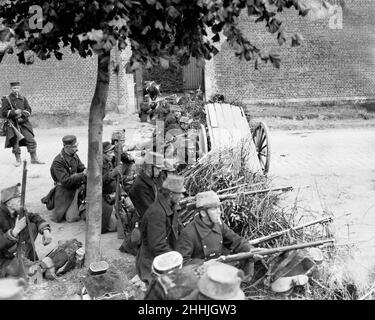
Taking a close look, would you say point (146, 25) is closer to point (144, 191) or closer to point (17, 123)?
Result: point (144, 191)

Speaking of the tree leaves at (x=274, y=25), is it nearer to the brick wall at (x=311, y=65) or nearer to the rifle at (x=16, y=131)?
the rifle at (x=16, y=131)

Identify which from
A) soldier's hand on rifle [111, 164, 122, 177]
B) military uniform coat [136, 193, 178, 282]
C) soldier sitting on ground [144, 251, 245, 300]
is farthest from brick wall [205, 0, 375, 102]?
soldier sitting on ground [144, 251, 245, 300]

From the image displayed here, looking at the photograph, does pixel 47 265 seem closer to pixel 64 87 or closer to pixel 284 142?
pixel 284 142

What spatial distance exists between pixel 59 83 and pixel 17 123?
5.99 m

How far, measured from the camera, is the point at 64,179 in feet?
23.7

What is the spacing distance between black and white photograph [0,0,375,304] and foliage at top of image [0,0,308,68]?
1 centimetres

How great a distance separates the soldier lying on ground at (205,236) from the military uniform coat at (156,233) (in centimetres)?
19

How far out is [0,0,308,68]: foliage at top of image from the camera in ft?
13.5

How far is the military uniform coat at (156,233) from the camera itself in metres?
4.77

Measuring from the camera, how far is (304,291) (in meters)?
4.50

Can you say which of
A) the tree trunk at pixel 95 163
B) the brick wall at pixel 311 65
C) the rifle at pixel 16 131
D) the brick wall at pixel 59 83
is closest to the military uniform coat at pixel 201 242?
the tree trunk at pixel 95 163

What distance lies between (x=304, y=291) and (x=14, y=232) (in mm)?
2790

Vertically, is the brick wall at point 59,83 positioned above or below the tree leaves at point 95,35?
below

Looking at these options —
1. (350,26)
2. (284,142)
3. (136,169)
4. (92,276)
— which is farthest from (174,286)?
(350,26)
